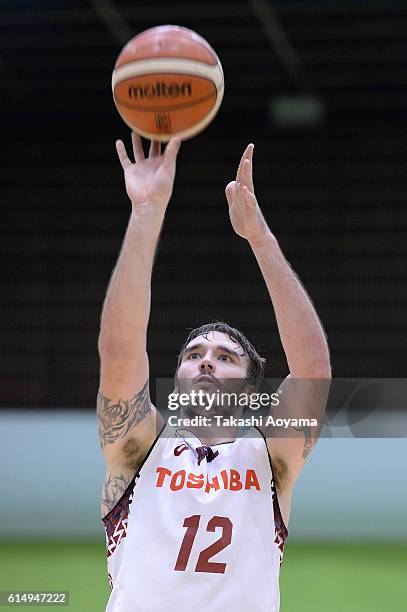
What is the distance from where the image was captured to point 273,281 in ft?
11.7

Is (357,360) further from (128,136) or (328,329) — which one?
(128,136)

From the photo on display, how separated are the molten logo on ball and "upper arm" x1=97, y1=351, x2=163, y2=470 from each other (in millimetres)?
999

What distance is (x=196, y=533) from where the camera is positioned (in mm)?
3477

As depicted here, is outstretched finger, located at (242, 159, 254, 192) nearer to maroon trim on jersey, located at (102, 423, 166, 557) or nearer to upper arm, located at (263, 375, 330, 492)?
upper arm, located at (263, 375, 330, 492)

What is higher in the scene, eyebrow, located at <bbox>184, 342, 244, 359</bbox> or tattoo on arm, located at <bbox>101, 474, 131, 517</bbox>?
eyebrow, located at <bbox>184, 342, 244, 359</bbox>

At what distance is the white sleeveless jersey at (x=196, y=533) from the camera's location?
3.38 meters

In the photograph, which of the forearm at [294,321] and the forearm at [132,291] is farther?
the forearm at [294,321]

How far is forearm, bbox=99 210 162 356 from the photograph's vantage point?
321 cm

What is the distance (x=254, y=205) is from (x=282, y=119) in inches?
405

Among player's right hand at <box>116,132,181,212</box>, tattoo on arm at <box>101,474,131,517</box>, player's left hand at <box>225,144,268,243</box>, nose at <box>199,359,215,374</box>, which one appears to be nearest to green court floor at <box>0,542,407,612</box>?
tattoo on arm at <box>101,474,131,517</box>

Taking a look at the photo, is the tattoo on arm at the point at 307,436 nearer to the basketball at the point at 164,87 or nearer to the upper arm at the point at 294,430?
the upper arm at the point at 294,430

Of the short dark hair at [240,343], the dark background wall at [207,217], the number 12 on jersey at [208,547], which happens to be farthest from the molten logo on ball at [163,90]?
the dark background wall at [207,217]

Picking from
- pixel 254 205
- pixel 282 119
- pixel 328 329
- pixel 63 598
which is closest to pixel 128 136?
pixel 282 119

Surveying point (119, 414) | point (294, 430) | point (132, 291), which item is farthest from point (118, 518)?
point (132, 291)
